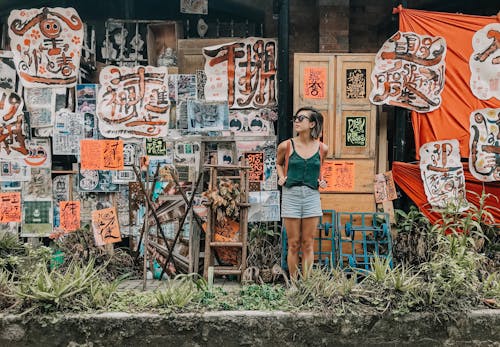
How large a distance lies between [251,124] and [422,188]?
2658 millimetres

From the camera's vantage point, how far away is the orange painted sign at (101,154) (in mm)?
6289

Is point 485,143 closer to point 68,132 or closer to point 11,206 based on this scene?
point 68,132

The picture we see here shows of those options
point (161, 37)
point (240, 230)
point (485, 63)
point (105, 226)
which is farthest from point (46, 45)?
point (485, 63)

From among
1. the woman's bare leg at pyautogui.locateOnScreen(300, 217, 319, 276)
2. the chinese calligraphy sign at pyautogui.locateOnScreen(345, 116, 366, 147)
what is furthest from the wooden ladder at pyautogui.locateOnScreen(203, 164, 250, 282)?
the chinese calligraphy sign at pyautogui.locateOnScreen(345, 116, 366, 147)

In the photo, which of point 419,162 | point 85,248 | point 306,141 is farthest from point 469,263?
point 85,248

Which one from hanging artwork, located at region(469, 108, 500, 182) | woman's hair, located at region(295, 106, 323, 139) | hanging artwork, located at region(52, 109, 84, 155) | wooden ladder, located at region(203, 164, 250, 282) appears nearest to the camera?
woman's hair, located at region(295, 106, 323, 139)

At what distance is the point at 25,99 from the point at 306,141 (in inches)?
169

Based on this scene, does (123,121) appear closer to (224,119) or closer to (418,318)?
(224,119)

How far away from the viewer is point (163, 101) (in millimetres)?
6352

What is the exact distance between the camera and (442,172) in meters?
5.96

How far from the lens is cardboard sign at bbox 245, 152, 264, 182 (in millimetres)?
6320

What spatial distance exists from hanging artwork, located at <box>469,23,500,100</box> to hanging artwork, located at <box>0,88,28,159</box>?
6.58m

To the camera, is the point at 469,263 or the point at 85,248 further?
the point at 85,248

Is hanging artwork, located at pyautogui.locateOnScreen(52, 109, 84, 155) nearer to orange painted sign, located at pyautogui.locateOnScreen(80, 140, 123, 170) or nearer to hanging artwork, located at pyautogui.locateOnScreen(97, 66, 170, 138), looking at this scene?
orange painted sign, located at pyautogui.locateOnScreen(80, 140, 123, 170)
